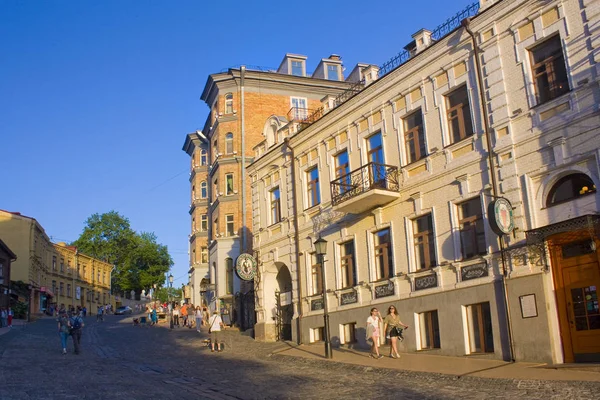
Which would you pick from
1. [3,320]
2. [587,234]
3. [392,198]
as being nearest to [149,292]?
[3,320]

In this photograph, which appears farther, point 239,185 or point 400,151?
point 239,185

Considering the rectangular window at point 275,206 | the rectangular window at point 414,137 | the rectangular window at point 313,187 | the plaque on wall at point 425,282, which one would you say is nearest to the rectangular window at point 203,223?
the rectangular window at point 275,206

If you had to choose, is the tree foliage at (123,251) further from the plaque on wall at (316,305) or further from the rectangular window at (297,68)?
the plaque on wall at (316,305)

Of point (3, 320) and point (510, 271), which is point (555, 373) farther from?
point (3, 320)

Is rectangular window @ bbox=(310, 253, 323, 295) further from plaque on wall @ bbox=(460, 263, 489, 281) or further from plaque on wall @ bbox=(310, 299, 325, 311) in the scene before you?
plaque on wall @ bbox=(460, 263, 489, 281)

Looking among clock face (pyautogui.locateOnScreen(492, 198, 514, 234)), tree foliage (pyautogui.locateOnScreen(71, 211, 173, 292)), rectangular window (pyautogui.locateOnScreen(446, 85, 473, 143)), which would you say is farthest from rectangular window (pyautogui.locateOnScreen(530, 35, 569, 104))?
tree foliage (pyautogui.locateOnScreen(71, 211, 173, 292))

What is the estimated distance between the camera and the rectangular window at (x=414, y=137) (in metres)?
20.5

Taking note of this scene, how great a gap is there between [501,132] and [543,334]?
556cm

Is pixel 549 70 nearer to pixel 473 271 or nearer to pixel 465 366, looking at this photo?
pixel 473 271

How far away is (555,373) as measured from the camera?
45.2 feet

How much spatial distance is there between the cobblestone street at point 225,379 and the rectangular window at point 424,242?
4.48 meters

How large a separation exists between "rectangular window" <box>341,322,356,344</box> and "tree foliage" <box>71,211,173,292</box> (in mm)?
69071

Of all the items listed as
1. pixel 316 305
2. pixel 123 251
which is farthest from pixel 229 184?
pixel 123 251

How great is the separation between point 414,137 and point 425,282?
4.81m
